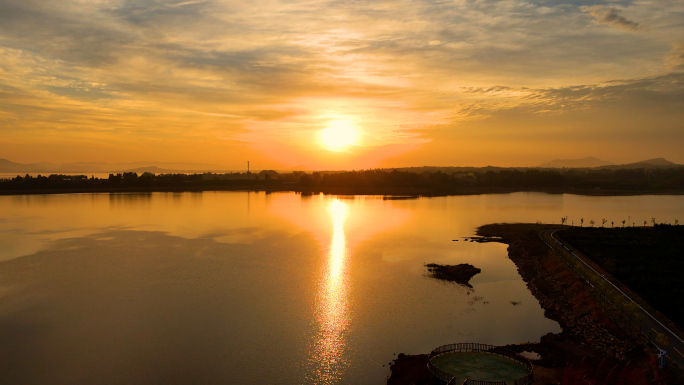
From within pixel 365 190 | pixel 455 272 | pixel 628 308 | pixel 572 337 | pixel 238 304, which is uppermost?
pixel 365 190

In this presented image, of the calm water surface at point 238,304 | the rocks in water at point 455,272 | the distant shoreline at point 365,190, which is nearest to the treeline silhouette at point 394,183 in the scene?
the distant shoreline at point 365,190

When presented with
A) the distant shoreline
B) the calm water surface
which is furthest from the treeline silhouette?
the calm water surface

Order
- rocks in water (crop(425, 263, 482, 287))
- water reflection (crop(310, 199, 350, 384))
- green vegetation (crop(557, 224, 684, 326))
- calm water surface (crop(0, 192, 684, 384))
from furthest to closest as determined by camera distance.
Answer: rocks in water (crop(425, 263, 482, 287)) → green vegetation (crop(557, 224, 684, 326)) → calm water surface (crop(0, 192, 684, 384)) → water reflection (crop(310, 199, 350, 384))

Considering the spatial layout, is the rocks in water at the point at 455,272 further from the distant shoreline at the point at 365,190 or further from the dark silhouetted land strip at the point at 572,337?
the distant shoreline at the point at 365,190

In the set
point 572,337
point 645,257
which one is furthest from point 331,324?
point 645,257

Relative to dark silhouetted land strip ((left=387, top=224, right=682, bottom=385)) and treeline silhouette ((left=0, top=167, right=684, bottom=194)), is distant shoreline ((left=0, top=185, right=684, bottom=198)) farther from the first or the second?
dark silhouetted land strip ((left=387, top=224, right=682, bottom=385))

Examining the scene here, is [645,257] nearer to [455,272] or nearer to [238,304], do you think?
[455,272]
